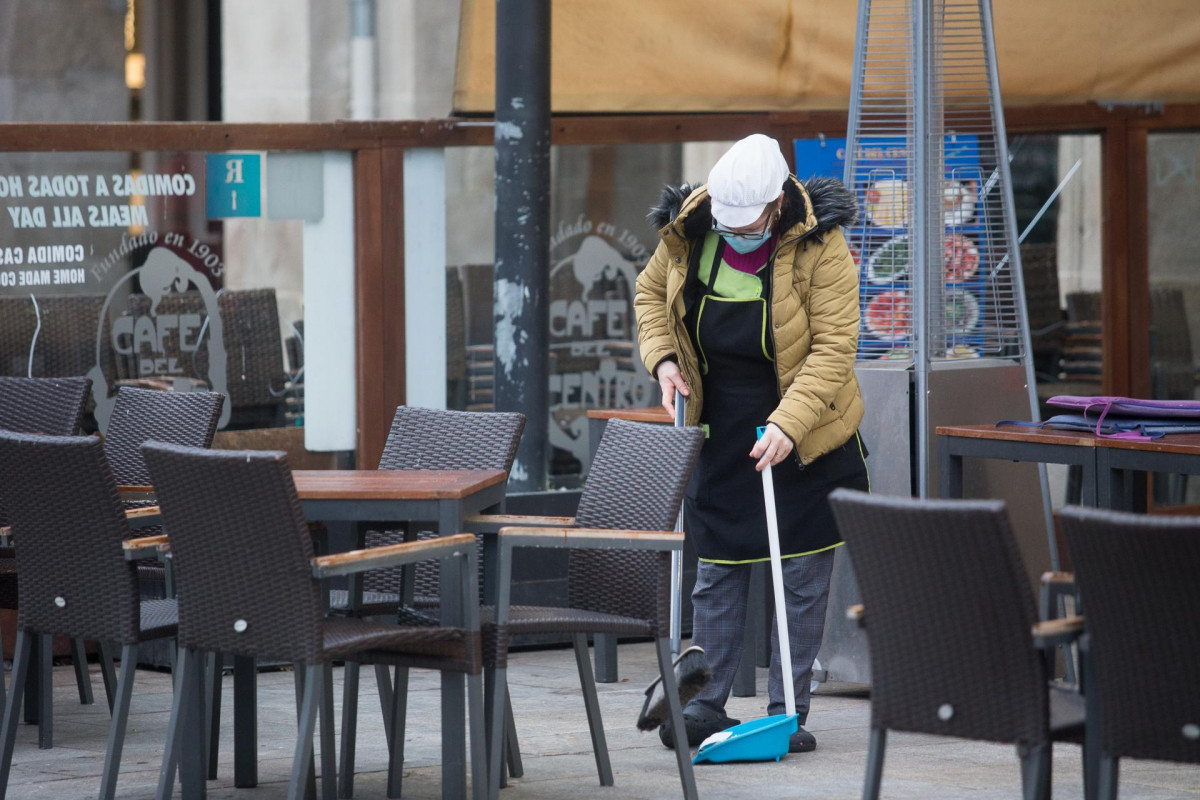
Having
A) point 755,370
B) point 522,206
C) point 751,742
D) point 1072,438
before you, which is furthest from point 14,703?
point 1072,438

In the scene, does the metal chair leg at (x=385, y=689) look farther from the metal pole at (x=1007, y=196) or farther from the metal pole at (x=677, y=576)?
the metal pole at (x=1007, y=196)

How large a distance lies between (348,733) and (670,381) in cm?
146

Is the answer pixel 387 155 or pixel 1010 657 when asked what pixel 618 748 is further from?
pixel 387 155

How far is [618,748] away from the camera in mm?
5777

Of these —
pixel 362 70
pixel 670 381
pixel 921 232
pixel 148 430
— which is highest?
pixel 362 70

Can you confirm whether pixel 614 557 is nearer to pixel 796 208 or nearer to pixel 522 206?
pixel 796 208

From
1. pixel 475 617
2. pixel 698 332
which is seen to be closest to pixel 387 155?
pixel 698 332

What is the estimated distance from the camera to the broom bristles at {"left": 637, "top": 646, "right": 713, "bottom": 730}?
211 inches

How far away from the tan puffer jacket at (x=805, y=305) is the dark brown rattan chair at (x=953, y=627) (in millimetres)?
1575

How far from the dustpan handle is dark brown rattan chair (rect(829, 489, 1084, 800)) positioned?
157 centimetres

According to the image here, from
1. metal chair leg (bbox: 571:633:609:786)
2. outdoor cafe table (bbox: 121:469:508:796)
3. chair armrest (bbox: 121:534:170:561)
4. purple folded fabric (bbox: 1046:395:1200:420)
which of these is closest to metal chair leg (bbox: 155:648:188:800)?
chair armrest (bbox: 121:534:170:561)

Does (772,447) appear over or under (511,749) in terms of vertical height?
over

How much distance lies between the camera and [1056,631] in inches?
144

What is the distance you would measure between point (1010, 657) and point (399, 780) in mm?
2061
